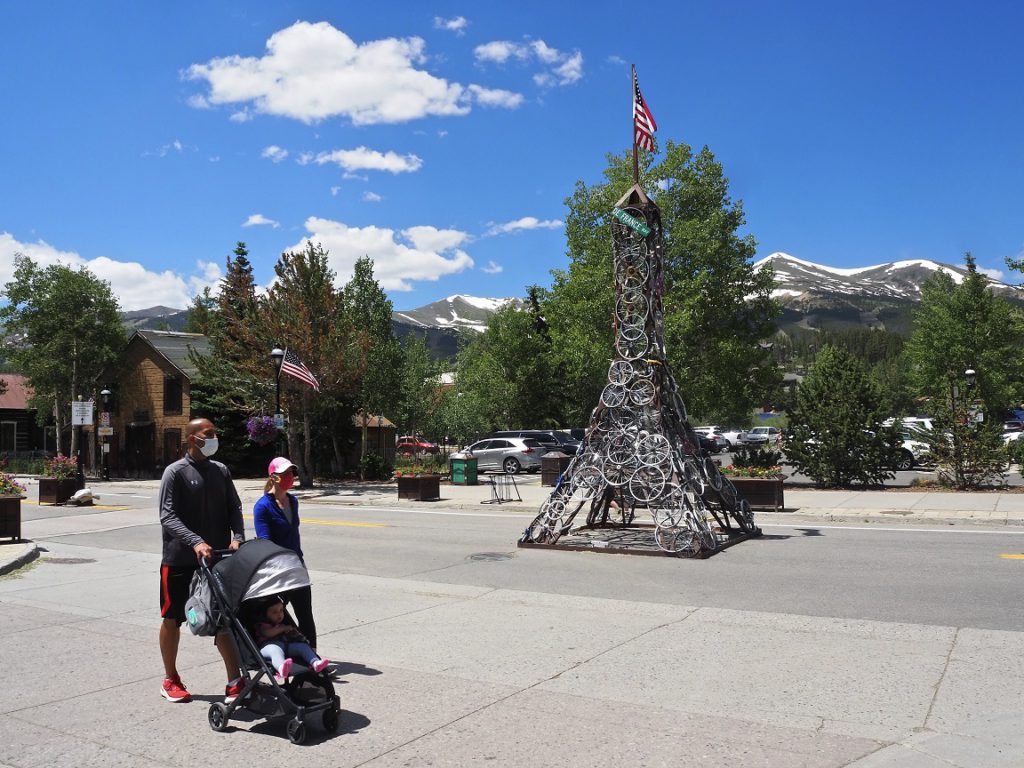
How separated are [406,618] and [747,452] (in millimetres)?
20038

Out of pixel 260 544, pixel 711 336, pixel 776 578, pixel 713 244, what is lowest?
pixel 776 578

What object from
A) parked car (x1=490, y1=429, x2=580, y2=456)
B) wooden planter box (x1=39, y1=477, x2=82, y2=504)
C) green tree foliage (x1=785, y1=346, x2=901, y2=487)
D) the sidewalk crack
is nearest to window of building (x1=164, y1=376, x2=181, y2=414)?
wooden planter box (x1=39, y1=477, x2=82, y2=504)

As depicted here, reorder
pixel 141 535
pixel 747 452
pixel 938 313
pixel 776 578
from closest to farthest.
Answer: pixel 776 578, pixel 141 535, pixel 747 452, pixel 938 313

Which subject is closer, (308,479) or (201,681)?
(201,681)

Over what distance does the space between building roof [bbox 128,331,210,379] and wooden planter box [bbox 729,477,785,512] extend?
87.8 feet

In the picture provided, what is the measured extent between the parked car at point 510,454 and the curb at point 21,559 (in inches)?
868

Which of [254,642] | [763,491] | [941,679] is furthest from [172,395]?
[941,679]

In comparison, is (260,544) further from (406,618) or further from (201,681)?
(406,618)

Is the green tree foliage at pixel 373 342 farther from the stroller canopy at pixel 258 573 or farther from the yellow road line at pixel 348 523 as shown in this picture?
the stroller canopy at pixel 258 573

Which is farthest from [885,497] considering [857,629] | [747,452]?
[857,629]

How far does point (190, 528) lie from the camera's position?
5.66 metres

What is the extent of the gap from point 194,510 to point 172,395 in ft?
119

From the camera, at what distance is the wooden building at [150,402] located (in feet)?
127

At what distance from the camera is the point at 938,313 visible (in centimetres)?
4450
